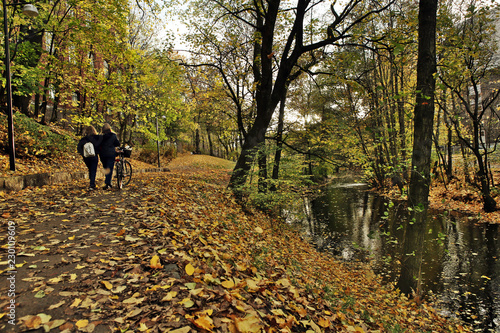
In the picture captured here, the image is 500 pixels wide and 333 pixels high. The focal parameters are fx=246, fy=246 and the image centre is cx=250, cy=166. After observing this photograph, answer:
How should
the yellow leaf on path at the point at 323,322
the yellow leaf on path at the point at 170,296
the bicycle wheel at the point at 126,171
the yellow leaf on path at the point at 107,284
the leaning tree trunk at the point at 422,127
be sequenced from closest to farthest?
the yellow leaf on path at the point at 170,296 < the yellow leaf on path at the point at 107,284 < the yellow leaf on path at the point at 323,322 < the leaning tree trunk at the point at 422,127 < the bicycle wheel at the point at 126,171

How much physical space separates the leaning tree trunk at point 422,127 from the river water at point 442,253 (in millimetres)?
387

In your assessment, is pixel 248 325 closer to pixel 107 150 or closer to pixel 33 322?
pixel 33 322

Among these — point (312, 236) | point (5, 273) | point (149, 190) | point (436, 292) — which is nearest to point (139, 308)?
point (5, 273)

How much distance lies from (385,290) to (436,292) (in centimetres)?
152

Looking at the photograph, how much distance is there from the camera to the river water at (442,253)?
5690 millimetres

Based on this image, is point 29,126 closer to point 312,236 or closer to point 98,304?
point 98,304

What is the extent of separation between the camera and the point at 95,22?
11656 mm

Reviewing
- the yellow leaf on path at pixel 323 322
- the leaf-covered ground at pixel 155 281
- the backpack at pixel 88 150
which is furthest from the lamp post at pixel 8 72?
the yellow leaf on path at pixel 323 322


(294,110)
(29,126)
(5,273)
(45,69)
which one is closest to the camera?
(5,273)

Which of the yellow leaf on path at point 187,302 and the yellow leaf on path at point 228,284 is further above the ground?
the yellow leaf on path at point 187,302

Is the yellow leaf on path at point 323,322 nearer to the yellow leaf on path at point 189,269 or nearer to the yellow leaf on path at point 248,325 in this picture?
the yellow leaf on path at point 248,325

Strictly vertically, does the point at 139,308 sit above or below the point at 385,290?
above

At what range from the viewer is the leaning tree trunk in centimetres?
521

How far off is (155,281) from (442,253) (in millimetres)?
9774
